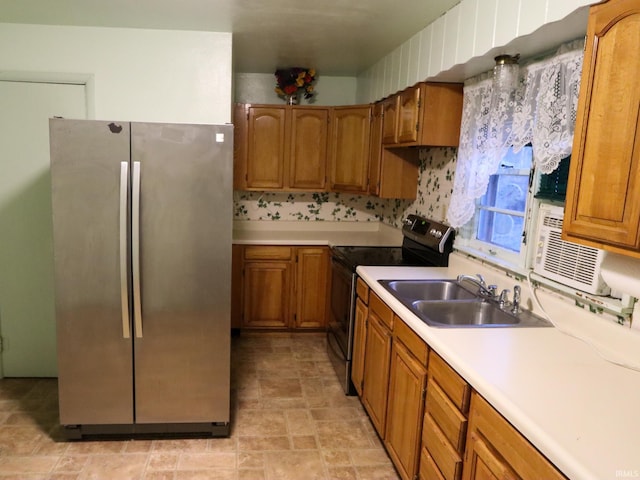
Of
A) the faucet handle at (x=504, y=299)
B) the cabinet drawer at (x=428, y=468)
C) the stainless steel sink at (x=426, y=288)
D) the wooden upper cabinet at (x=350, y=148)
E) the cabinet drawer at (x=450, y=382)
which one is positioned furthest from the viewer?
the wooden upper cabinet at (x=350, y=148)

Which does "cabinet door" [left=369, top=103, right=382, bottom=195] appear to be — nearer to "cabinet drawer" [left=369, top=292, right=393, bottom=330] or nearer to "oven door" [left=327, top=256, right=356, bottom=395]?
"oven door" [left=327, top=256, right=356, bottom=395]

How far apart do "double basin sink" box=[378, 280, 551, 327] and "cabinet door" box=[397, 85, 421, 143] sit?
0.91 metres

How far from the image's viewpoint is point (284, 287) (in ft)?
13.5

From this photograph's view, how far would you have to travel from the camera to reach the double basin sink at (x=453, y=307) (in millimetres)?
2076

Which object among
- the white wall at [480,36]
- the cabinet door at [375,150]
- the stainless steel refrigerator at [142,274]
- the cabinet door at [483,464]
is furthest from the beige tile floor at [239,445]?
the white wall at [480,36]

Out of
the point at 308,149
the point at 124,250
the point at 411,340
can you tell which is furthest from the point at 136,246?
the point at 308,149

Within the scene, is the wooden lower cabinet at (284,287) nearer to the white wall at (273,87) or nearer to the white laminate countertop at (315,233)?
the white laminate countertop at (315,233)

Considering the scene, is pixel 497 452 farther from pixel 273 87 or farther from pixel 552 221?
pixel 273 87

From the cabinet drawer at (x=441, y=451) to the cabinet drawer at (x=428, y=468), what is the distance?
0.02 metres

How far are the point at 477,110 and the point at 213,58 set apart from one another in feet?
5.50

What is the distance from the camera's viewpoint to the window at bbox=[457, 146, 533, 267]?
2449 mm

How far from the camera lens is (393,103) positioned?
3316mm

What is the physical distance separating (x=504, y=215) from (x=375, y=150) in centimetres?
135

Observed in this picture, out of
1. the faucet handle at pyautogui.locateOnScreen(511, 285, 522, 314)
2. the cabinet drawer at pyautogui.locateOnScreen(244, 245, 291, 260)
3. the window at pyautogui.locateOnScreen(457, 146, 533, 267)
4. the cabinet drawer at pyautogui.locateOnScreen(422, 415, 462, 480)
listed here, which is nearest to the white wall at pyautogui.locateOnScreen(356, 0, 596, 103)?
the window at pyautogui.locateOnScreen(457, 146, 533, 267)
